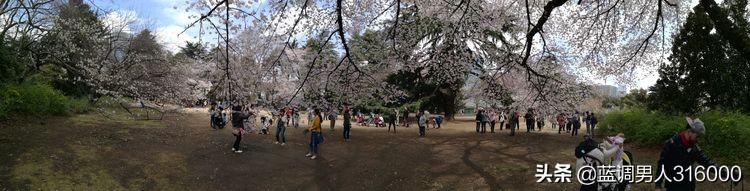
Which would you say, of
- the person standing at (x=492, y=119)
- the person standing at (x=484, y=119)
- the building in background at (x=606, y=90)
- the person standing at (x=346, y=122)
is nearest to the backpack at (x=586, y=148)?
the person standing at (x=346, y=122)

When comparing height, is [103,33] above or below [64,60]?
above

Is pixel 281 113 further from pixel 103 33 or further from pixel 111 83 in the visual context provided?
pixel 103 33

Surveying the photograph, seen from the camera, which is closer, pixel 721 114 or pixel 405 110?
pixel 721 114

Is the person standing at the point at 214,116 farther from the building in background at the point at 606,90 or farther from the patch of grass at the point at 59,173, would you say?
the building in background at the point at 606,90

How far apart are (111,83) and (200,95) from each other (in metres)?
10.9

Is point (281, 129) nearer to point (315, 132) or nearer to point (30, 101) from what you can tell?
point (315, 132)

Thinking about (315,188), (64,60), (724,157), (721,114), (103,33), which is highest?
(103,33)

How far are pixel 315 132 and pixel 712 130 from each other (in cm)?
1015

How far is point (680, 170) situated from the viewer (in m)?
5.14

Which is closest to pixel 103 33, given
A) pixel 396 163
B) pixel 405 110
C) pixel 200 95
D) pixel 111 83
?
pixel 111 83

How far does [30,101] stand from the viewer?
1437cm

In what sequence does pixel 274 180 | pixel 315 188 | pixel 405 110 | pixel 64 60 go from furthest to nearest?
1. pixel 405 110
2. pixel 64 60
3. pixel 274 180
4. pixel 315 188

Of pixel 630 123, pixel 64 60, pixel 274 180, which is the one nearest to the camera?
pixel 274 180

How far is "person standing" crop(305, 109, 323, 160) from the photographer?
457 inches
